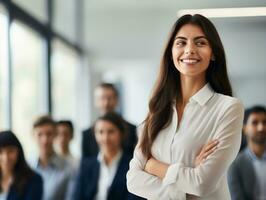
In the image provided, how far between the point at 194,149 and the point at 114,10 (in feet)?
8.28

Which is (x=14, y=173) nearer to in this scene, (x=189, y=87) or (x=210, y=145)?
(x=189, y=87)

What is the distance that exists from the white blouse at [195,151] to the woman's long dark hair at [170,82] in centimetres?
3

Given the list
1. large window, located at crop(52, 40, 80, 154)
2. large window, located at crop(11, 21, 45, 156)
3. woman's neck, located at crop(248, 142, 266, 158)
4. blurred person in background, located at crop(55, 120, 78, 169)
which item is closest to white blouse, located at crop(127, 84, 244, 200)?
woman's neck, located at crop(248, 142, 266, 158)

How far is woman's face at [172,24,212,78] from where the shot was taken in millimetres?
1765

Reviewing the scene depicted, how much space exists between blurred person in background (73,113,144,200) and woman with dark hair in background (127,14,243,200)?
43.3 inches

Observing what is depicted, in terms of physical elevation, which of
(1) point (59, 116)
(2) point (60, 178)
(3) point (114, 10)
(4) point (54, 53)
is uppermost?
(3) point (114, 10)

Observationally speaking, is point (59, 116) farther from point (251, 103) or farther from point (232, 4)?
point (232, 4)

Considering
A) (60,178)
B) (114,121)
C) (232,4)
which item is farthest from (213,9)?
(60,178)

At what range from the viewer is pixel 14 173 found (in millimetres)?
3068

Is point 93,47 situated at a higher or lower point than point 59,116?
higher

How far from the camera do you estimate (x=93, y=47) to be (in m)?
5.02

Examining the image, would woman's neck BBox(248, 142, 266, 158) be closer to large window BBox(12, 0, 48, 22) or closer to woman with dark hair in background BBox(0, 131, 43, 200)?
woman with dark hair in background BBox(0, 131, 43, 200)

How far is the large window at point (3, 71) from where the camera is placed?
12.2 feet

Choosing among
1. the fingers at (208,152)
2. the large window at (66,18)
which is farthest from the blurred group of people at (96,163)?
the large window at (66,18)
